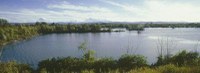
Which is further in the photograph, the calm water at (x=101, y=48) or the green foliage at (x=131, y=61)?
the calm water at (x=101, y=48)

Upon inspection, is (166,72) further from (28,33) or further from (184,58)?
(28,33)

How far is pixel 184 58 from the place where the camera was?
26.9 metres

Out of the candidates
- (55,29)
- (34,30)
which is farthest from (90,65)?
(55,29)

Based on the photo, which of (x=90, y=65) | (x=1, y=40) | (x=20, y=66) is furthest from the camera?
(x=1, y=40)

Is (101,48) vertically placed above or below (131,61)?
below

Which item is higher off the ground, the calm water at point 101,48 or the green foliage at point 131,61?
the green foliage at point 131,61

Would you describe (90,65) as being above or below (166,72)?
below

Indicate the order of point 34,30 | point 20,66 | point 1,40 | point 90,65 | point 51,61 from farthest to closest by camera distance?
1. point 34,30
2. point 1,40
3. point 51,61
4. point 90,65
5. point 20,66

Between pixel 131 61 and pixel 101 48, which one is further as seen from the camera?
pixel 101 48

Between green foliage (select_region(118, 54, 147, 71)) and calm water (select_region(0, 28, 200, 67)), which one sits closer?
green foliage (select_region(118, 54, 147, 71))

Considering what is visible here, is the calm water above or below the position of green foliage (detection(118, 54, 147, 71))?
below

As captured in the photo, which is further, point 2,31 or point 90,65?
point 2,31

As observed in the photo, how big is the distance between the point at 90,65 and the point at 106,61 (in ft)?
5.27

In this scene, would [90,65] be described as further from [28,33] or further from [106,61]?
[28,33]
